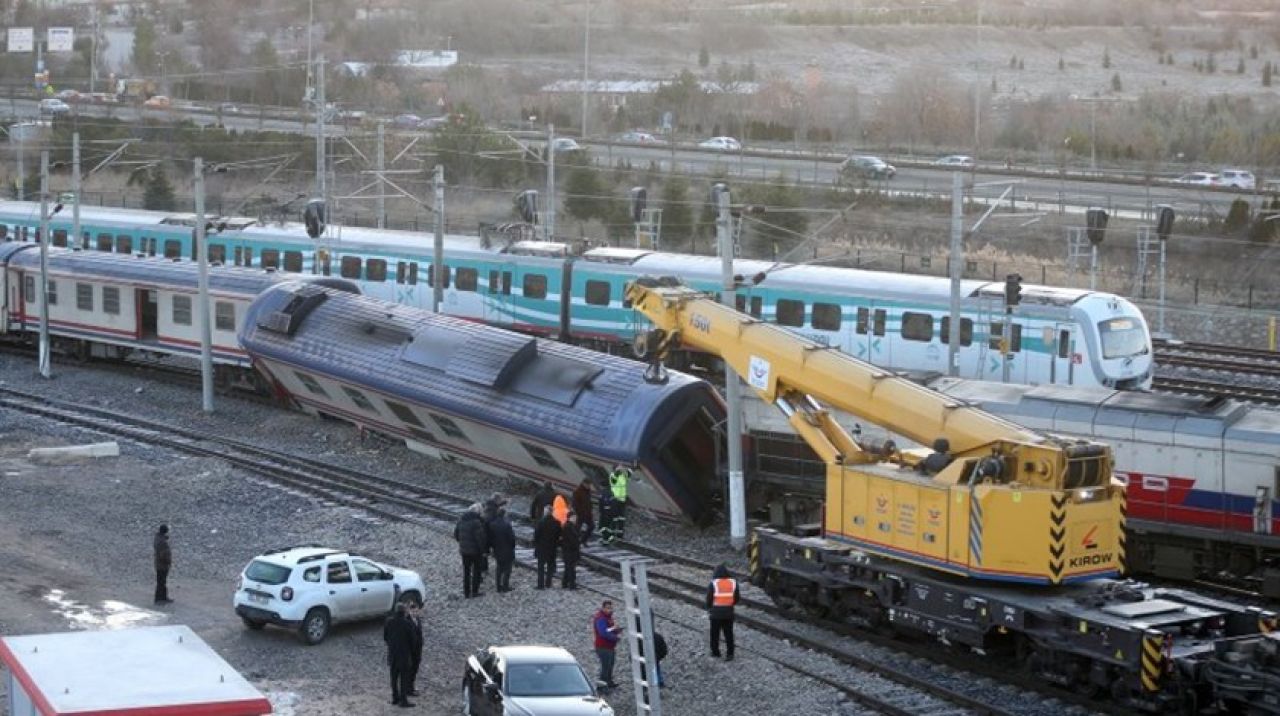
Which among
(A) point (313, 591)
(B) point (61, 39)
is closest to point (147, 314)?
(A) point (313, 591)

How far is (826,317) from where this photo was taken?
134 ft

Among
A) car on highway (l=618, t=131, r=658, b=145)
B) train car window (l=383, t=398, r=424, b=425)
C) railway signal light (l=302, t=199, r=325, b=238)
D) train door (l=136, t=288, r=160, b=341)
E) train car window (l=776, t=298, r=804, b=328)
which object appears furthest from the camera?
car on highway (l=618, t=131, r=658, b=145)

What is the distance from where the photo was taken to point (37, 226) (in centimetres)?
6162

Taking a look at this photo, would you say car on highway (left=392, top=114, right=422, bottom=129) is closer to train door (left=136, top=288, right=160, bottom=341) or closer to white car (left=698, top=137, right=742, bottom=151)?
white car (left=698, top=137, right=742, bottom=151)

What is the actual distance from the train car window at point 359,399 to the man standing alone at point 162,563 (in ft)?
34.7

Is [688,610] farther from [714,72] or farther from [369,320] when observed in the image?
[714,72]

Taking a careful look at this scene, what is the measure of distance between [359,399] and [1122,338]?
15041 millimetres

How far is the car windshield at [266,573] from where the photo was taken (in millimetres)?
24703

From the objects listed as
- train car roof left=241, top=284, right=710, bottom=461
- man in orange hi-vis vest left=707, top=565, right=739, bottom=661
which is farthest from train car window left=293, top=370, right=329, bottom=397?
man in orange hi-vis vest left=707, top=565, right=739, bottom=661

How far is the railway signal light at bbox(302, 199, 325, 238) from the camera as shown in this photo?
4988cm

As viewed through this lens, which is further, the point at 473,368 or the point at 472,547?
the point at 473,368

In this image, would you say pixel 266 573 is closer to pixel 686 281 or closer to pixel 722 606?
pixel 722 606

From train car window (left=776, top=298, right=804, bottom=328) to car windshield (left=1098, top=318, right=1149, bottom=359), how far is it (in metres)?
6.98

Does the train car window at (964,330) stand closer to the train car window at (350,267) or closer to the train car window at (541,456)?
the train car window at (541,456)
